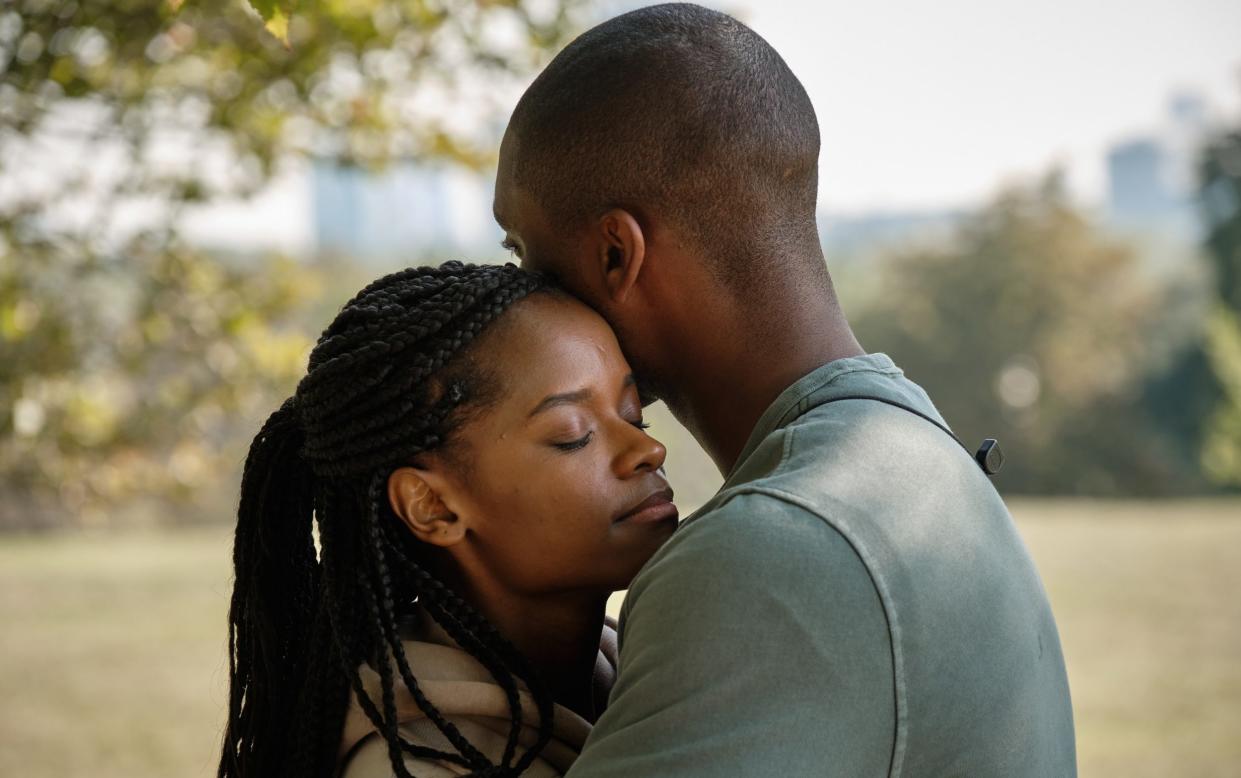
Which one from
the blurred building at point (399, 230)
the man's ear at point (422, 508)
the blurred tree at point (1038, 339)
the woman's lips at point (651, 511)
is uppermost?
the man's ear at point (422, 508)

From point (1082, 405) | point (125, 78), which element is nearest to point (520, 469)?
point (125, 78)

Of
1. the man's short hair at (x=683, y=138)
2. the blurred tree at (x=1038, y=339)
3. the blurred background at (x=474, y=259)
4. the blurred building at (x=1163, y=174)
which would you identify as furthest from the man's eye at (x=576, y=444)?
the blurred building at (x=1163, y=174)

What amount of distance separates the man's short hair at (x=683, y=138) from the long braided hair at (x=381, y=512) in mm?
165

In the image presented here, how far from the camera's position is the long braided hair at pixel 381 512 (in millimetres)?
1711

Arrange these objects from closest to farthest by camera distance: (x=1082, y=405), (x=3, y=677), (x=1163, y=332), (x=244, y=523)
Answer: (x=244, y=523) < (x=3, y=677) < (x=1082, y=405) < (x=1163, y=332)

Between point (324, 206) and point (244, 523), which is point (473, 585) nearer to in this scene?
point (244, 523)

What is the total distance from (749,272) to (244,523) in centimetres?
80

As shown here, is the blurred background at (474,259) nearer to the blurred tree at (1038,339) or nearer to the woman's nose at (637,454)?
the blurred tree at (1038,339)

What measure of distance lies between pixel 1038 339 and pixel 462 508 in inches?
1028

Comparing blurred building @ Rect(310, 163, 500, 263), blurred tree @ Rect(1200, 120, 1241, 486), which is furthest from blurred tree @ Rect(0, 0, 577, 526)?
blurred tree @ Rect(1200, 120, 1241, 486)

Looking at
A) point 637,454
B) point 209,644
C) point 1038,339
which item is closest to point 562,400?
point 637,454

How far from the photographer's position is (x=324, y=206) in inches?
1088

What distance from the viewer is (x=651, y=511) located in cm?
181

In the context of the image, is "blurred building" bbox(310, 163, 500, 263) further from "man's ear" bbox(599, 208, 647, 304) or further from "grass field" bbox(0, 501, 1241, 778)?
"man's ear" bbox(599, 208, 647, 304)
